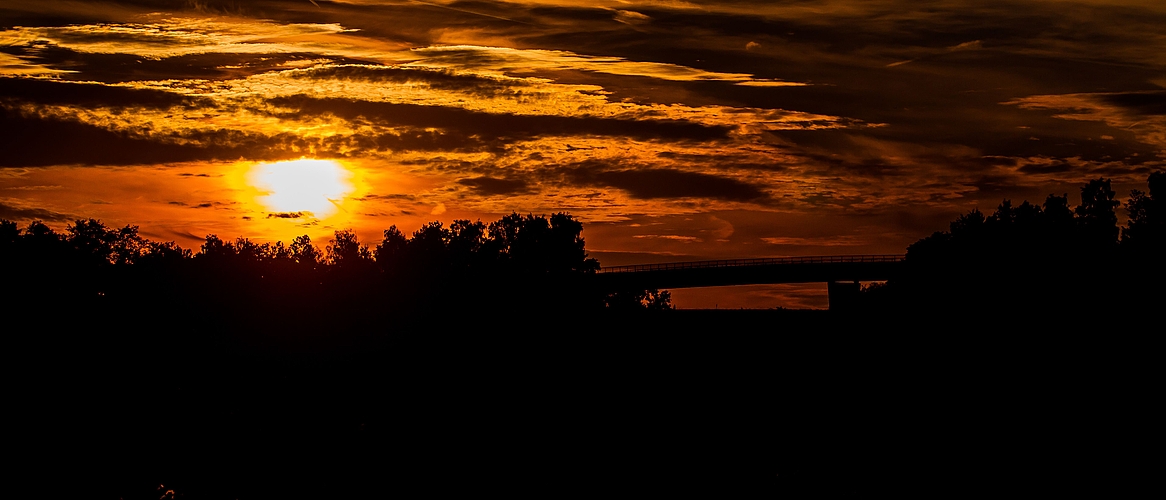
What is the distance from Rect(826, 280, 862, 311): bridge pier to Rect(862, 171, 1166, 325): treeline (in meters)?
12.2

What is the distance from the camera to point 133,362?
279ft

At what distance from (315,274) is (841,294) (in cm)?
6487

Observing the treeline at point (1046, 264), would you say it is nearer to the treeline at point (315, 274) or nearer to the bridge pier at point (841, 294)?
the bridge pier at point (841, 294)

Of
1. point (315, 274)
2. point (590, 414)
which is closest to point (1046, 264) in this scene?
point (590, 414)

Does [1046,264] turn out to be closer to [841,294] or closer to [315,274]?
[841,294]

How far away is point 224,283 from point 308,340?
1514 centimetres

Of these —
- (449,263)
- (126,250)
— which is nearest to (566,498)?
(449,263)

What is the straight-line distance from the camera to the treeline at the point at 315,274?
11756 centimetres

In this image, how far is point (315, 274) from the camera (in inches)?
5315

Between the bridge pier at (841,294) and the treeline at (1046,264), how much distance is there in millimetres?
12156

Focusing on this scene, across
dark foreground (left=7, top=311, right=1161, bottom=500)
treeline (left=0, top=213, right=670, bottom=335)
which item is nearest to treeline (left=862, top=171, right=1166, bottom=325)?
dark foreground (left=7, top=311, right=1161, bottom=500)

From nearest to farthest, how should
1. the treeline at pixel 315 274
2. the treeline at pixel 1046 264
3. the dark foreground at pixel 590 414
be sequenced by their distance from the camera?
the dark foreground at pixel 590 414 < the treeline at pixel 1046 264 < the treeline at pixel 315 274

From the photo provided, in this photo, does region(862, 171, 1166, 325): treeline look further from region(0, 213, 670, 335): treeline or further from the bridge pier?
region(0, 213, 670, 335): treeline

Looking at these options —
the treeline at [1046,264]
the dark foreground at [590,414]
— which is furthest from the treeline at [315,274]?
the treeline at [1046,264]
